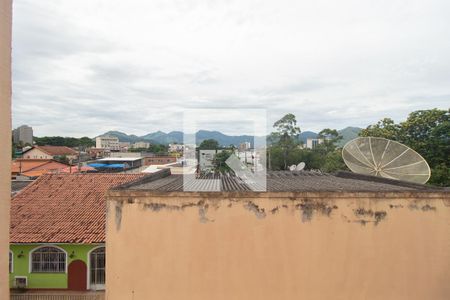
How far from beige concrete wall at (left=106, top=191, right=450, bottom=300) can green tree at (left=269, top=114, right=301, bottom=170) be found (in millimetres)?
26782

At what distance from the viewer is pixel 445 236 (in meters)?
5.48

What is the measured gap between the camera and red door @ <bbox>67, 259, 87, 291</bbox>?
9.30 m

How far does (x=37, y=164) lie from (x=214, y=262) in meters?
32.5

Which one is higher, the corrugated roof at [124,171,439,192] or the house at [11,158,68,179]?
the corrugated roof at [124,171,439,192]

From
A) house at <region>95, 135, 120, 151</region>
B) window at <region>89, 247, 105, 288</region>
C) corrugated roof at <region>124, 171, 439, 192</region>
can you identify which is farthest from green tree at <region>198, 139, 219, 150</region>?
house at <region>95, 135, 120, 151</region>

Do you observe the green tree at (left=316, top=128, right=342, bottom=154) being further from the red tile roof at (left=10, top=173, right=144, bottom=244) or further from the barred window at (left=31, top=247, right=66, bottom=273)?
the barred window at (left=31, top=247, right=66, bottom=273)

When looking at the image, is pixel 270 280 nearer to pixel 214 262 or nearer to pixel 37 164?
pixel 214 262

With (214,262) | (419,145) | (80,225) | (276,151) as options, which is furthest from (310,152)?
(214,262)

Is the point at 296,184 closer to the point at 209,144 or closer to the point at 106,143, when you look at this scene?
the point at 209,144

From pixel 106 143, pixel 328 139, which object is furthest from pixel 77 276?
pixel 106 143

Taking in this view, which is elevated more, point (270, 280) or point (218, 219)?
point (218, 219)

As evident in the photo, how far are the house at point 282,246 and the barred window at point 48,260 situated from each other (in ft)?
16.2

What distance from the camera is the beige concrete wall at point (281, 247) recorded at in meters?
5.48

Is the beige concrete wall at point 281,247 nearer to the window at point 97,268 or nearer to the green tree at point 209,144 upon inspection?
the window at point 97,268
